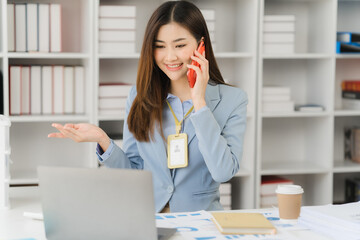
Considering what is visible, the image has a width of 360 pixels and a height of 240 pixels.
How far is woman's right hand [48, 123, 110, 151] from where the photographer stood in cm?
190

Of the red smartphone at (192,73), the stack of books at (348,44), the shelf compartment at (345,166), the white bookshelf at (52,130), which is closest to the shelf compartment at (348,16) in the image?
the stack of books at (348,44)

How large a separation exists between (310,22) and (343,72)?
445 millimetres

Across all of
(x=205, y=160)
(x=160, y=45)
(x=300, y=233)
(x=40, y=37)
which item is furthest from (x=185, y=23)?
(x=40, y=37)

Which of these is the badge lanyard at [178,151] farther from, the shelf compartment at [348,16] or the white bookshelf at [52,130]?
the shelf compartment at [348,16]

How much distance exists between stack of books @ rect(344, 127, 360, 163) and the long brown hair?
185cm

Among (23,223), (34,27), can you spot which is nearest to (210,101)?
(23,223)

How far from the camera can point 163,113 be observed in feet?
7.21

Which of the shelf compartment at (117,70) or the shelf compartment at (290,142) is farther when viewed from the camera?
the shelf compartment at (290,142)

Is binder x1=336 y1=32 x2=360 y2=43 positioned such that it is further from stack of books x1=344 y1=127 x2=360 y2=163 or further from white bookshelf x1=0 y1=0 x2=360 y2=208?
stack of books x1=344 y1=127 x2=360 y2=163

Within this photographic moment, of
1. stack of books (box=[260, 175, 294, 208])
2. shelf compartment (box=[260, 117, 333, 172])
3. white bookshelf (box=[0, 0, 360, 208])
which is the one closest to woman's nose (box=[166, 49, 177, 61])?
white bookshelf (box=[0, 0, 360, 208])

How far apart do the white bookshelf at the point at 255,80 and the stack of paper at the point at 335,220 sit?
173 cm

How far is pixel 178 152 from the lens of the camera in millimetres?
2113

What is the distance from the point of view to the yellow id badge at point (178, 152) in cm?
211

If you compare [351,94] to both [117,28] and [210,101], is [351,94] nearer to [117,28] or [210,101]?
[117,28]
